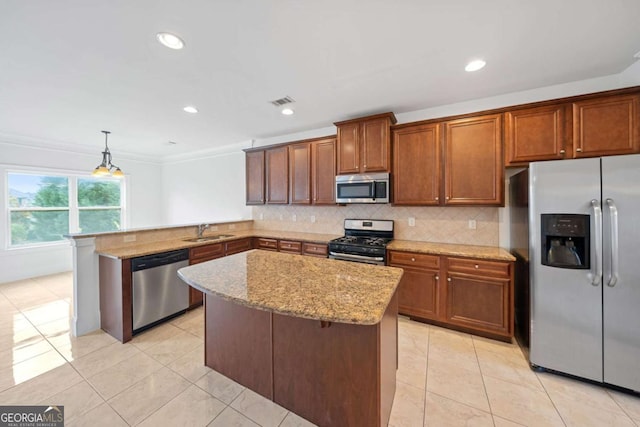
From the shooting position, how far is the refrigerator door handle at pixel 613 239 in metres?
1.82

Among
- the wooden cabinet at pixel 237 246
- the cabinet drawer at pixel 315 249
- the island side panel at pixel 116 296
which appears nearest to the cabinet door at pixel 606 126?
the cabinet drawer at pixel 315 249

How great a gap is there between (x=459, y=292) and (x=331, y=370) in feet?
6.16

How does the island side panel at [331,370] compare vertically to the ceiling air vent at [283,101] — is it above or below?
below

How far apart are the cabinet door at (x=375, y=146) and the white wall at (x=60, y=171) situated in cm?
581

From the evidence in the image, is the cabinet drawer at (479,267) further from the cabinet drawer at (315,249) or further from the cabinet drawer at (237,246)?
the cabinet drawer at (237,246)

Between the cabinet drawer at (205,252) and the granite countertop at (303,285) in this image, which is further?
the cabinet drawer at (205,252)

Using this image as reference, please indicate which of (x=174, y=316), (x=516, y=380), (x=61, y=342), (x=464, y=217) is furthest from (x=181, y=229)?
(x=516, y=380)

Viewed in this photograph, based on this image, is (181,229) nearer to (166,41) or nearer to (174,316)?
(174,316)

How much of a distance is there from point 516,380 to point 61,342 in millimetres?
4324

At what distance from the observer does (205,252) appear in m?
3.30

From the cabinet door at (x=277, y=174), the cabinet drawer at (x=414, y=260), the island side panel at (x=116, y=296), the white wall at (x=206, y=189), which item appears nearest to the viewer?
the island side panel at (x=116, y=296)

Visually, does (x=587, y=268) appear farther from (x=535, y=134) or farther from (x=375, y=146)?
(x=375, y=146)

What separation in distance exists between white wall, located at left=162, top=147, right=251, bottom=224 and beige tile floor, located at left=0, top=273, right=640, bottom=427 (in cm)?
300

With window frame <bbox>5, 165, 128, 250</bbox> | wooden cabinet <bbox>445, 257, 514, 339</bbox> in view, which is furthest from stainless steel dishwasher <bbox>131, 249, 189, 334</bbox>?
window frame <bbox>5, 165, 128, 250</bbox>
